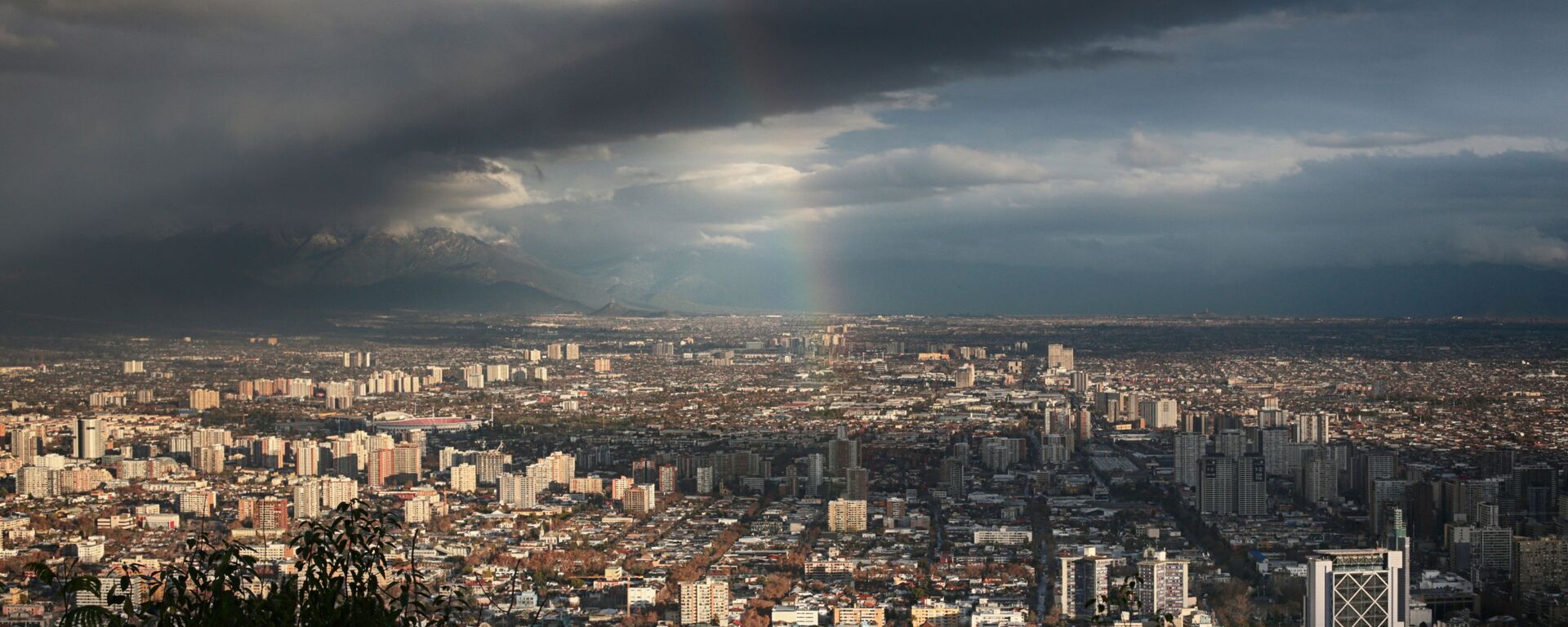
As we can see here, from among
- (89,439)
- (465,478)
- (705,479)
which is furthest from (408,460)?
(89,439)

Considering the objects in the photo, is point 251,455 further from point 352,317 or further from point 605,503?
point 352,317

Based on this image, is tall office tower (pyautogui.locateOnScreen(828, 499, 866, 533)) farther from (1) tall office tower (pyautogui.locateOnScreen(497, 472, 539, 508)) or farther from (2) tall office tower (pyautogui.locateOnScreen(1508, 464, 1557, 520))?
(2) tall office tower (pyautogui.locateOnScreen(1508, 464, 1557, 520))

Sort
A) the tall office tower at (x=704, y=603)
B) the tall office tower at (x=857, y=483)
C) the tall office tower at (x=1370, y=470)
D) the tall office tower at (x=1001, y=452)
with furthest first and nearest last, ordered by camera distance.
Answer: the tall office tower at (x=1001, y=452) < the tall office tower at (x=857, y=483) < the tall office tower at (x=1370, y=470) < the tall office tower at (x=704, y=603)

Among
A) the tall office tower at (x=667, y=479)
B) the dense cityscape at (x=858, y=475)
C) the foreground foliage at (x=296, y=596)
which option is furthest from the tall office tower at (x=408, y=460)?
the foreground foliage at (x=296, y=596)

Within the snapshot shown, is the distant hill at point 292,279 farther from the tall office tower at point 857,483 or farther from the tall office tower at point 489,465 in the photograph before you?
the tall office tower at point 857,483

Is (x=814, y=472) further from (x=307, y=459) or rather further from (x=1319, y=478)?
(x=307, y=459)

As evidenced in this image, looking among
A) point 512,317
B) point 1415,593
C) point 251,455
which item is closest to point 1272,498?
point 1415,593
